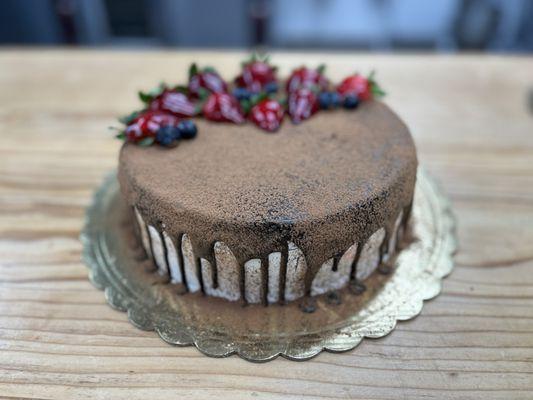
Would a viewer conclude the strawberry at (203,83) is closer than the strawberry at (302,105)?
No

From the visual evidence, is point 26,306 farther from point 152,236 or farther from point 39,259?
point 152,236

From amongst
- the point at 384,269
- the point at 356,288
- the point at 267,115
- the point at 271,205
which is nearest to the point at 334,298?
the point at 356,288

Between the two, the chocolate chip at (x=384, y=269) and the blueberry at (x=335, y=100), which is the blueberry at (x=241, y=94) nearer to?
the blueberry at (x=335, y=100)

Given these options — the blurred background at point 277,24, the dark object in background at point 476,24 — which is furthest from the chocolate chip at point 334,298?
the dark object in background at point 476,24

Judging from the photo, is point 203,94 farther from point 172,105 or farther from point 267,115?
point 267,115

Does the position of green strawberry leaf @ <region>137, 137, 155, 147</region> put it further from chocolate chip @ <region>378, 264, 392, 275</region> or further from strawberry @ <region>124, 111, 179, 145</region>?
chocolate chip @ <region>378, 264, 392, 275</region>

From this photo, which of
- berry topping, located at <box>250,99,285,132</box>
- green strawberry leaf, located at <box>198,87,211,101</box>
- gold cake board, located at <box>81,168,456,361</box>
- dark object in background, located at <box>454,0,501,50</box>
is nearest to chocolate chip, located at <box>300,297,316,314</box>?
gold cake board, located at <box>81,168,456,361</box>

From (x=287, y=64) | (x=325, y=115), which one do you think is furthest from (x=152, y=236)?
(x=287, y=64)
